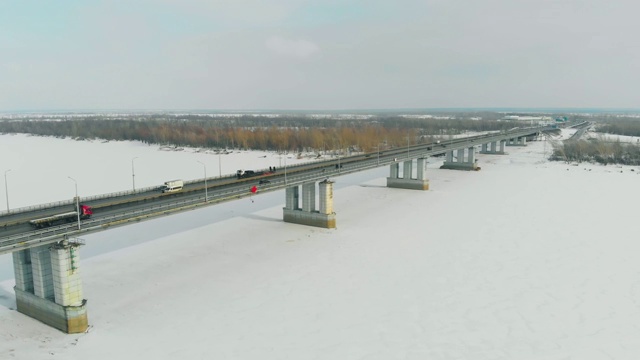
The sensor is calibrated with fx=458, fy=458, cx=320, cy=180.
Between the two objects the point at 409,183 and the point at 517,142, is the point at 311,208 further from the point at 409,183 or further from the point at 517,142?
the point at 517,142

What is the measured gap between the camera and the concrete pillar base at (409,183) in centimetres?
8056

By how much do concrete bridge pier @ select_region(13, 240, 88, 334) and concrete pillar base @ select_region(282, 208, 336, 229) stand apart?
2887 cm

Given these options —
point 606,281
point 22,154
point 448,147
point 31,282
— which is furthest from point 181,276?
point 22,154

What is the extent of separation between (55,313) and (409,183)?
2444 inches

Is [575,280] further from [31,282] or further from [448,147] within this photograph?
[448,147]

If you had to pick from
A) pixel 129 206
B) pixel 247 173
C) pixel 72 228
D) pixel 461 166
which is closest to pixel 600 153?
pixel 461 166

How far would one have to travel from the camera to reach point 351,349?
27.2 meters

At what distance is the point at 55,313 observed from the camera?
2953cm

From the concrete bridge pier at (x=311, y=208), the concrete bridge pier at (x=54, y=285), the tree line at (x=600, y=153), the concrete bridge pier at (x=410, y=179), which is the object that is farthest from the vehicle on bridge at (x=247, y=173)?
the tree line at (x=600, y=153)

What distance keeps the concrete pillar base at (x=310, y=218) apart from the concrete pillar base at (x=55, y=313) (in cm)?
2896

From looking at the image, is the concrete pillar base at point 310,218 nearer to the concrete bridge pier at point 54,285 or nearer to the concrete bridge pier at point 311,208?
the concrete bridge pier at point 311,208

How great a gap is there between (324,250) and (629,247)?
3041 centimetres

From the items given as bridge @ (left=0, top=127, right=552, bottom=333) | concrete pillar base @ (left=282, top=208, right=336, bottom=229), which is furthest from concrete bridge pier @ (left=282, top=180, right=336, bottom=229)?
bridge @ (left=0, top=127, right=552, bottom=333)

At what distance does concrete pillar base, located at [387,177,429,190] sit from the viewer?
264ft
